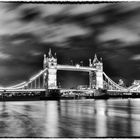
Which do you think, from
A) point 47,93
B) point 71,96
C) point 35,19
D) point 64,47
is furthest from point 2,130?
point 71,96

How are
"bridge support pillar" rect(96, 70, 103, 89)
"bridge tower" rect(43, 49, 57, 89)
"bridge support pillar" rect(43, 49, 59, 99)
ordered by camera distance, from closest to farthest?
"bridge support pillar" rect(43, 49, 59, 99)
"bridge tower" rect(43, 49, 57, 89)
"bridge support pillar" rect(96, 70, 103, 89)

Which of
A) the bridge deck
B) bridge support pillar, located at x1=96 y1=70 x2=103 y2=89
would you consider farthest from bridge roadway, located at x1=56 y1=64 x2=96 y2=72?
bridge support pillar, located at x1=96 y1=70 x2=103 y2=89

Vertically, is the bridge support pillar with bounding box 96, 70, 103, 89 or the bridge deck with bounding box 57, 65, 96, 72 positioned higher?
the bridge deck with bounding box 57, 65, 96, 72

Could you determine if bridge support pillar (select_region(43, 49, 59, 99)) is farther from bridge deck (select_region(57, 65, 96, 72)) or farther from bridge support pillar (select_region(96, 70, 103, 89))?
bridge support pillar (select_region(96, 70, 103, 89))


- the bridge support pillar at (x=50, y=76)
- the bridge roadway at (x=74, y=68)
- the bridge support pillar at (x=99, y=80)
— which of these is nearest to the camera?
the bridge roadway at (x=74, y=68)

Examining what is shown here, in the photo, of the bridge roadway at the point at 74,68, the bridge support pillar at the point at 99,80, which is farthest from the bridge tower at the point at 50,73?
the bridge support pillar at the point at 99,80

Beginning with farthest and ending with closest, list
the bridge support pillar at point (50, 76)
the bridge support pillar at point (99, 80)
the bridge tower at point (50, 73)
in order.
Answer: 1. the bridge support pillar at point (99, 80)
2. the bridge tower at point (50, 73)
3. the bridge support pillar at point (50, 76)

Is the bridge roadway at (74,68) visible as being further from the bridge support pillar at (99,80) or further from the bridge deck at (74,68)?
the bridge support pillar at (99,80)

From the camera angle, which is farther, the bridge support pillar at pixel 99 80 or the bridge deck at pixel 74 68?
the bridge support pillar at pixel 99 80

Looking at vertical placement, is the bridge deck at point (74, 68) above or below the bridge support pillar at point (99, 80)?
above

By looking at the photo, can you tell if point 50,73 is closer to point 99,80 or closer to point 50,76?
point 50,76

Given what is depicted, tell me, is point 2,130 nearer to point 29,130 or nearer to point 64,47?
point 29,130
